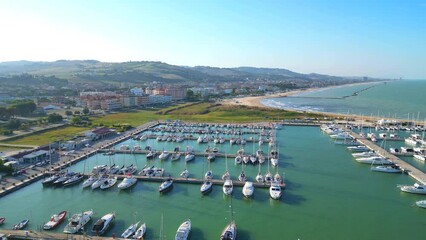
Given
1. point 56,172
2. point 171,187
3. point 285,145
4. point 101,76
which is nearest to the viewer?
point 171,187

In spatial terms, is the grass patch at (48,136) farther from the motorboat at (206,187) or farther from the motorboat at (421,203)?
the motorboat at (421,203)

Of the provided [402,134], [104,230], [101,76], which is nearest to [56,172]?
[104,230]

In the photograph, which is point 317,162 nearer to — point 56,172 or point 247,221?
point 247,221

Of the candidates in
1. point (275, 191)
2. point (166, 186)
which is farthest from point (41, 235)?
point (275, 191)

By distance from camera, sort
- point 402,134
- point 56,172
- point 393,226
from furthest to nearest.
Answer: point 402,134 < point 56,172 < point 393,226

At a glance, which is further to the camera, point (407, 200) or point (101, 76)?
point (101, 76)

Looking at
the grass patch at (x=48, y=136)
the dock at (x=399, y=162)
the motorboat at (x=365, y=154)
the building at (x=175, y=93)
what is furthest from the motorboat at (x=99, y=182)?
the building at (x=175, y=93)

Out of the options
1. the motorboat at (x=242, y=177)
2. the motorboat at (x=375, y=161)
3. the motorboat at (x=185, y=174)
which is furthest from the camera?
the motorboat at (x=375, y=161)
